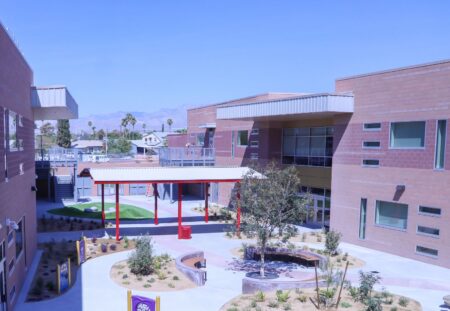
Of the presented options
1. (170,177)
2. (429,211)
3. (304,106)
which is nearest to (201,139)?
(170,177)

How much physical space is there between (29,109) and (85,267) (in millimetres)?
7131

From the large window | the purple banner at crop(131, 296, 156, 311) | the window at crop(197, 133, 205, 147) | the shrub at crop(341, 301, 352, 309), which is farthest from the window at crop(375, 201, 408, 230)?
the window at crop(197, 133, 205, 147)

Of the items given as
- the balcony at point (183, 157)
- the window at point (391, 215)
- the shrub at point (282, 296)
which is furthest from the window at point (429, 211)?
the balcony at point (183, 157)

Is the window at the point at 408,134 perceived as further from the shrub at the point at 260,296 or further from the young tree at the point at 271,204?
the shrub at the point at 260,296

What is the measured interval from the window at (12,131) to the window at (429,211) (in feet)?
57.3

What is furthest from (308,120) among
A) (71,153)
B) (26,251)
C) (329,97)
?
(71,153)

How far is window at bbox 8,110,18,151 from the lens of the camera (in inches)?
525

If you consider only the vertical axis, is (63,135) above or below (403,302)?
above

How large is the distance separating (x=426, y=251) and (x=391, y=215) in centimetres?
246

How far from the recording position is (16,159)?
14.5 meters

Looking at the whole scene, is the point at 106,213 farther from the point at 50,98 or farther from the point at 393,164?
the point at 393,164

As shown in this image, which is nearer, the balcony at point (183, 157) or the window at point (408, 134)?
the window at point (408, 134)

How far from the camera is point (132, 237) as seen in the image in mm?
23391

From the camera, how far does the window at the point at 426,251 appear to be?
19.2m
